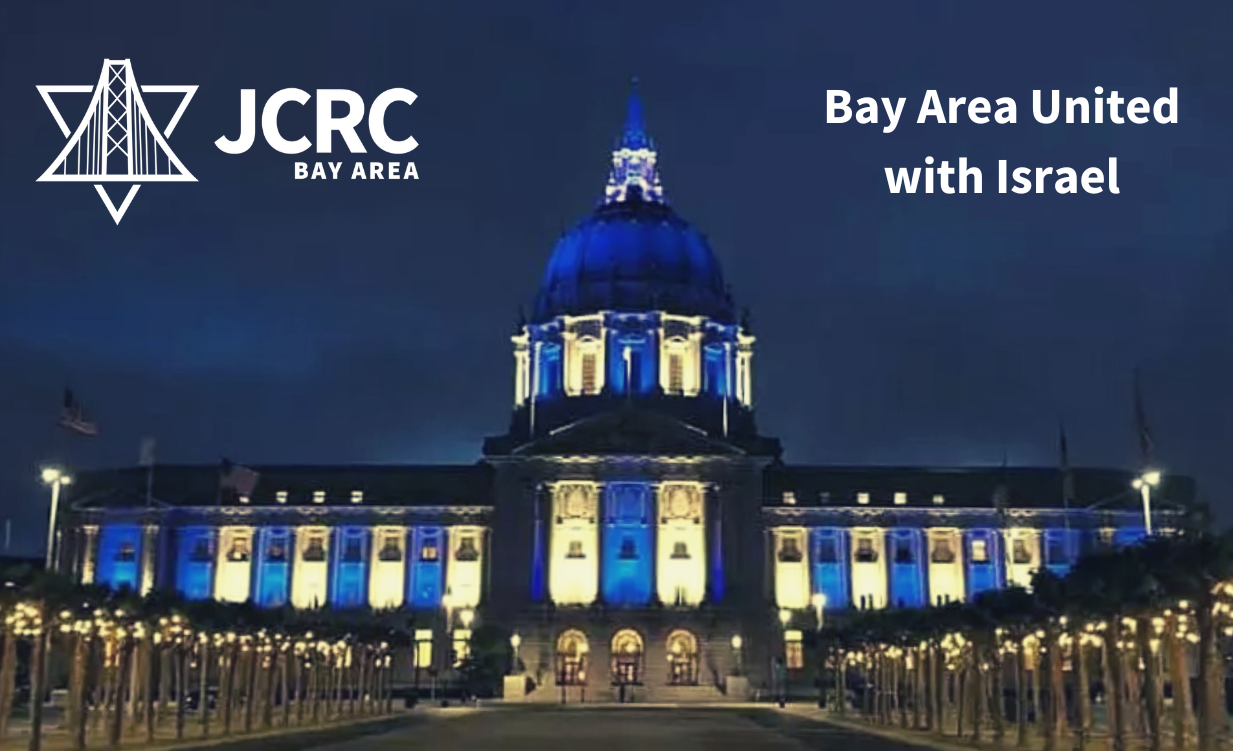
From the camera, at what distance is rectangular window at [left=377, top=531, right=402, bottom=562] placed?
151 m

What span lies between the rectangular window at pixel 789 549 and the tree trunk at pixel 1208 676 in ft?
332

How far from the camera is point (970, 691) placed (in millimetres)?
74062

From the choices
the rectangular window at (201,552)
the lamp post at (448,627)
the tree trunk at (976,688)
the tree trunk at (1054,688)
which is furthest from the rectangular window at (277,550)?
the tree trunk at (1054,688)

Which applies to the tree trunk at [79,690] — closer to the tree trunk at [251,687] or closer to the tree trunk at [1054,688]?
the tree trunk at [251,687]

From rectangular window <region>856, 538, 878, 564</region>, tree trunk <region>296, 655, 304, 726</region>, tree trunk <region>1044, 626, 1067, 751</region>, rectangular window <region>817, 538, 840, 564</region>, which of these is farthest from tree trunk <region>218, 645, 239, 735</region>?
rectangular window <region>856, 538, 878, 564</region>

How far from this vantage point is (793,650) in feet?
469

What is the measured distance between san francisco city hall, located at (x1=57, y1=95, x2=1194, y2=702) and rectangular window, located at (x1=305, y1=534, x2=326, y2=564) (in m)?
0.13

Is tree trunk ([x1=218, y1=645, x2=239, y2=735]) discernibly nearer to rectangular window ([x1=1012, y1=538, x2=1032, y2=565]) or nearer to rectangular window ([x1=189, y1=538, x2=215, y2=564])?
rectangular window ([x1=189, y1=538, x2=215, y2=564])

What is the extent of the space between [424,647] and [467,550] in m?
11.0

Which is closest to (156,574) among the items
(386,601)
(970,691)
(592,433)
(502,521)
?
(386,601)

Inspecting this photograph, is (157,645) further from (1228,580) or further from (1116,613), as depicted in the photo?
(1228,580)

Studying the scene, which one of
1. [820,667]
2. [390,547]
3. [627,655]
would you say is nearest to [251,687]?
[820,667]

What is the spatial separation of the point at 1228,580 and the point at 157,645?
51786 mm

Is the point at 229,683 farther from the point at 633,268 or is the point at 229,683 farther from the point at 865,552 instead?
the point at 633,268
